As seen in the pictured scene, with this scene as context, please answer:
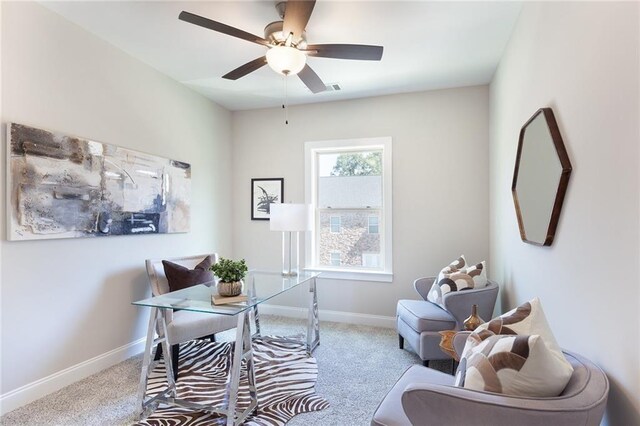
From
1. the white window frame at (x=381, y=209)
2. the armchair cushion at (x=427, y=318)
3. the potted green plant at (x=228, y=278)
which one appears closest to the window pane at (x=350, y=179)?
the white window frame at (x=381, y=209)

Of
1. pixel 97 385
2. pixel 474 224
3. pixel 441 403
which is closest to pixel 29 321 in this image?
pixel 97 385

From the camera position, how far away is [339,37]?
8.80ft

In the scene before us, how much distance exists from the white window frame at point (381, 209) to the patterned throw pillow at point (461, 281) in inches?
37.6

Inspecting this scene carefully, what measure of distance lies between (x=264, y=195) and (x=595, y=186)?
11.8ft

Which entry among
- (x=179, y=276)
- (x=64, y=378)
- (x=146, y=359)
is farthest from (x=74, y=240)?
(x=146, y=359)

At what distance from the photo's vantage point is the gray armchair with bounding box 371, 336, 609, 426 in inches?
41.2

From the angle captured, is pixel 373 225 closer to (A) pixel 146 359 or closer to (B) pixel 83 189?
(A) pixel 146 359

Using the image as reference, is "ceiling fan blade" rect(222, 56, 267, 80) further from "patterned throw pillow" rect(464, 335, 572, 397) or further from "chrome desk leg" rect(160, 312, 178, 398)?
"patterned throw pillow" rect(464, 335, 572, 397)

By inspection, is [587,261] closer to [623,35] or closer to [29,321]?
[623,35]

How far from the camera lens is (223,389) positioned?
2475 mm

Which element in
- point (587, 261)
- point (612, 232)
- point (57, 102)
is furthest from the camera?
point (57, 102)

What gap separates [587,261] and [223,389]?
238cm

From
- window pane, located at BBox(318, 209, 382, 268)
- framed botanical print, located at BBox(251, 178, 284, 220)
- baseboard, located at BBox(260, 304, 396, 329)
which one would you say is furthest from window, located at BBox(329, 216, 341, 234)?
baseboard, located at BBox(260, 304, 396, 329)

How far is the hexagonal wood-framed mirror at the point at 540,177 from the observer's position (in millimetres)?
1682
